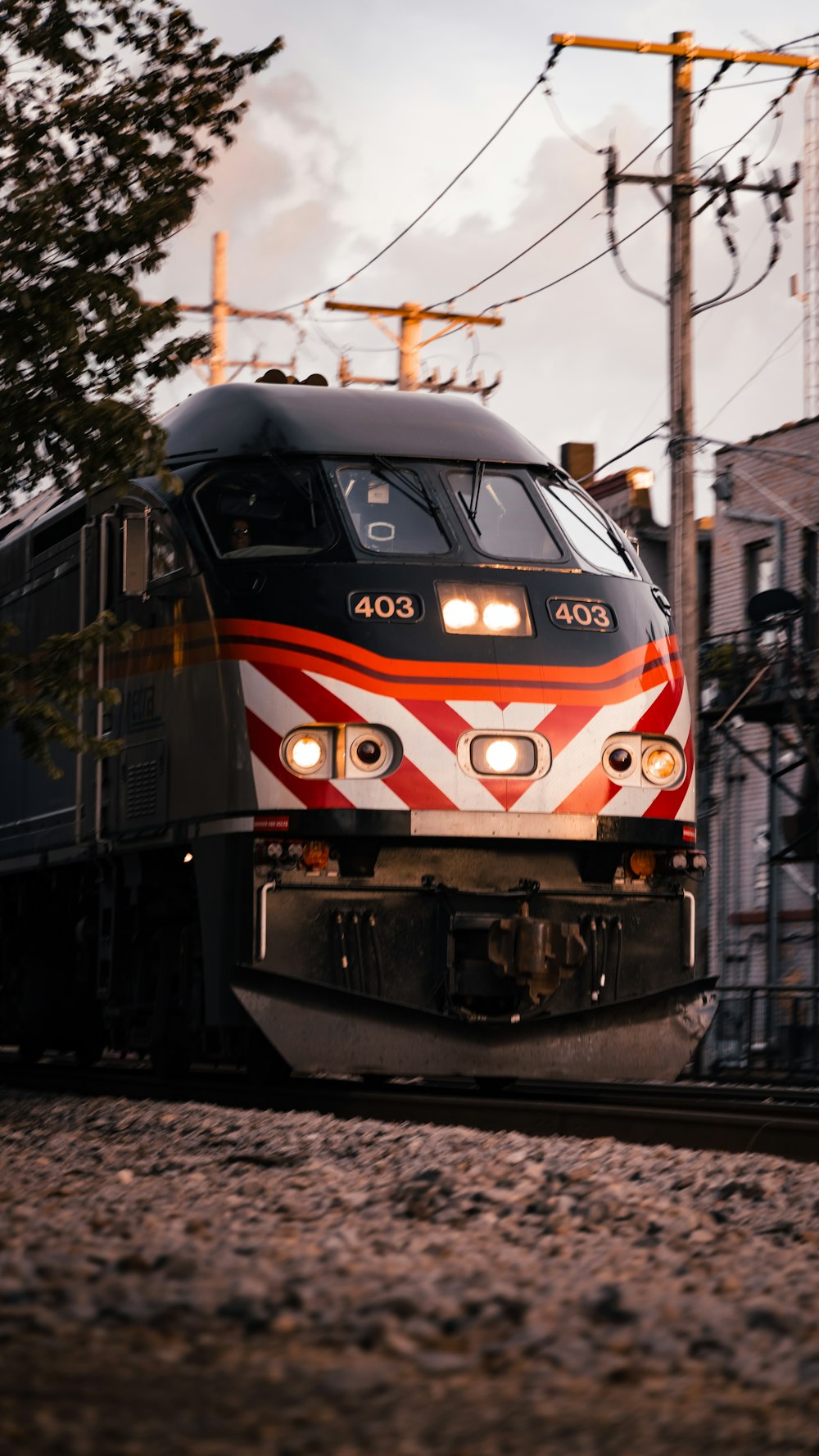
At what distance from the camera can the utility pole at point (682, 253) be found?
19.8 meters

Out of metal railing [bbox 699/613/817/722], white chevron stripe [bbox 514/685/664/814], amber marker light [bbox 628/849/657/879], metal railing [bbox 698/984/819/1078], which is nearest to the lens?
white chevron stripe [bbox 514/685/664/814]

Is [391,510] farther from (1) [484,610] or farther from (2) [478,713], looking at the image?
(2) [478,713]

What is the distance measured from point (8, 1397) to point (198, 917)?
22.5 ft

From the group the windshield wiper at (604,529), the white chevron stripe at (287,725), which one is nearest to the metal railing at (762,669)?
the windshield wiper at (604,529)

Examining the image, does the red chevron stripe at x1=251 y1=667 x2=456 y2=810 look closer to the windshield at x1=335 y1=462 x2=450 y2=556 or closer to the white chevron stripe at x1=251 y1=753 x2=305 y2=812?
the white chevron stripe at x1=251 y1=753 x2=305 y2=812

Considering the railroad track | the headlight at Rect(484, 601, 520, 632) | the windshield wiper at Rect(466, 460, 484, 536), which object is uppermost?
the windshield wiper at Rect(466, 460, 484, 536)

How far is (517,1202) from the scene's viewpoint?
282 inches

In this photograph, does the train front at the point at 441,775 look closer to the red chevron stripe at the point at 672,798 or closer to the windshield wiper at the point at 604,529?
the red chevron stripe at the point at 672,798

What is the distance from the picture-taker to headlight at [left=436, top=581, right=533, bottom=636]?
35.1 ft

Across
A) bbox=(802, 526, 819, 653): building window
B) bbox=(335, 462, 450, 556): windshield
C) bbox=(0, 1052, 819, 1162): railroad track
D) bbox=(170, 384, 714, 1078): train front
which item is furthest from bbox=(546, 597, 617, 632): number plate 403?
bbox=(802, 526, 819, 653): building window

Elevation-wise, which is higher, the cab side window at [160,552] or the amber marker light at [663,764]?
the cab side window at [160,552]

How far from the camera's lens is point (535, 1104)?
1020cm

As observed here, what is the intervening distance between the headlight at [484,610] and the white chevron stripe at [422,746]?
60 centimetres

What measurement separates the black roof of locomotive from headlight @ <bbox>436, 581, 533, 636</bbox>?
0.99 metres
